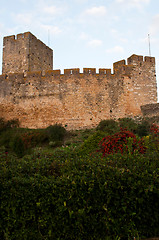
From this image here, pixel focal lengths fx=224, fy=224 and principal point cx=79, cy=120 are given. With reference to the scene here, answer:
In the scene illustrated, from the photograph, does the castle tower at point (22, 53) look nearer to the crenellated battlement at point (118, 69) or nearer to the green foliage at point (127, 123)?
the crenellated battlement at point (118, 69)

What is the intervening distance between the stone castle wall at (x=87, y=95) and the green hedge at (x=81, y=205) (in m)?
13.4

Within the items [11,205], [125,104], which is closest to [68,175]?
[11,205]

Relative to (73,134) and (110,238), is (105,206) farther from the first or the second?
(73,134)

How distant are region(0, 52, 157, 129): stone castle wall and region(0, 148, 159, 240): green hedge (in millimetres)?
13439

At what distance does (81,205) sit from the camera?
387 cm

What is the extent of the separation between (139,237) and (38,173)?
2169mm

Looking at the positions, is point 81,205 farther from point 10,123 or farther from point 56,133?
point 10,123

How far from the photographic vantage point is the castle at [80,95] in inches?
692

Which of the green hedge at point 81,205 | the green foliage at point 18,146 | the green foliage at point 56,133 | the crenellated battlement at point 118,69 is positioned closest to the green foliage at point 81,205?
the green hedge at point 81,205

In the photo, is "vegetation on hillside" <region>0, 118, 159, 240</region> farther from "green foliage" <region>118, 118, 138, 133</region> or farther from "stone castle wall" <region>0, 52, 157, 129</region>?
"stone castle wall" <region>0, 52, 157, 129</region>

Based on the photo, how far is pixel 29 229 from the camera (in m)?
3.73

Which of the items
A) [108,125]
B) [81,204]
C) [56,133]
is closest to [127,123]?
[108,125]

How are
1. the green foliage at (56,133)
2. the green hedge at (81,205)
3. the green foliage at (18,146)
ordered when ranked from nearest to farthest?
1. the green hedge at (81,205)
2. the green foliage at (18,146)
3. the green foliage at (56,133)

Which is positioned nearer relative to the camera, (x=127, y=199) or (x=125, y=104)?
(x=127, y=199)
